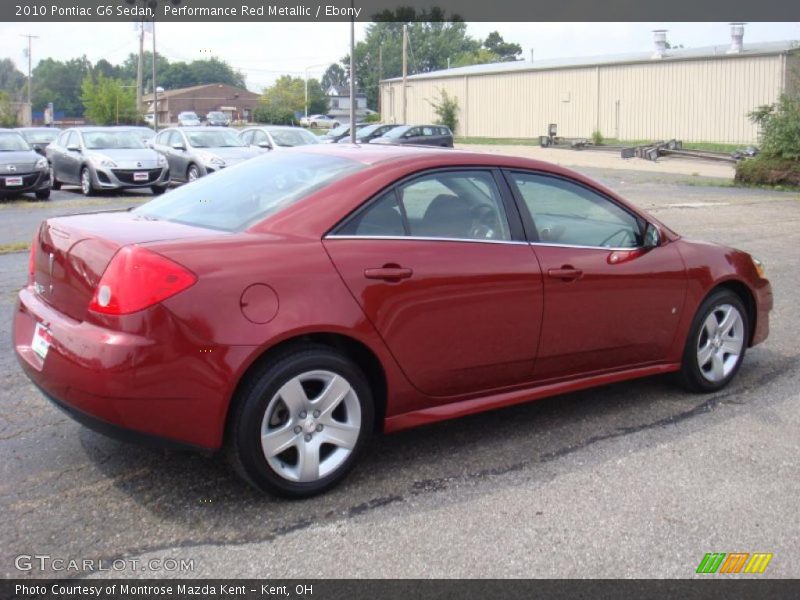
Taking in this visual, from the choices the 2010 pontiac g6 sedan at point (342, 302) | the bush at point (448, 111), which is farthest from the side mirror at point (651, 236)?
the bush at point (448, 111)

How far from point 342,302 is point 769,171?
23.4m

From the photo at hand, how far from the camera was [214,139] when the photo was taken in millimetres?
21609

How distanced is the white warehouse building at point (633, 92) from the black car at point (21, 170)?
27.4 m

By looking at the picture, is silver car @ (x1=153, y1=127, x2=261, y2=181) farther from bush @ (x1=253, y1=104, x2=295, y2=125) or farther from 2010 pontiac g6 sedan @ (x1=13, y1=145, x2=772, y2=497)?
bush @ (x1=253, y1=104, x2=295, y2=125)

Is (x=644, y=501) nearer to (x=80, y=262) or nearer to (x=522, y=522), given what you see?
(x=522, y=522)

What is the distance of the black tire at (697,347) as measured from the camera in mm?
5438

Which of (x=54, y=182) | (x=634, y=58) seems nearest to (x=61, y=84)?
(x=634, y=58)

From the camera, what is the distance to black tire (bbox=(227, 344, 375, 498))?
3742 millimetres

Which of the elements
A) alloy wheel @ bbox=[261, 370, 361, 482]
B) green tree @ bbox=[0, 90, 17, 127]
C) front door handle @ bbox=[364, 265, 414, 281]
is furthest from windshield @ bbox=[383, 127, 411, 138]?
alloy wheel @ bbox=[261, 370, 361, 482]

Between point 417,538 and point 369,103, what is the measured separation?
11949cm

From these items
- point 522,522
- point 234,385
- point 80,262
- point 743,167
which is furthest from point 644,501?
point 743,167

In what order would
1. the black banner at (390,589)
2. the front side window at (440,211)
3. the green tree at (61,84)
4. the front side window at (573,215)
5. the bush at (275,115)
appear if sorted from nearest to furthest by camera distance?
1. the black banner at (390,589)
2. the front side window at (440,211)
3. the front side window at (573,215)
4. the bush at (275,115)
5. the green tree at (61,84)

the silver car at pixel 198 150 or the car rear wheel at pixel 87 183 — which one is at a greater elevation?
the silver car at pixel 198 150

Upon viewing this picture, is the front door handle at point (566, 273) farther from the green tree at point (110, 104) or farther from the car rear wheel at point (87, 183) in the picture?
the green tree at point (110, 104)
